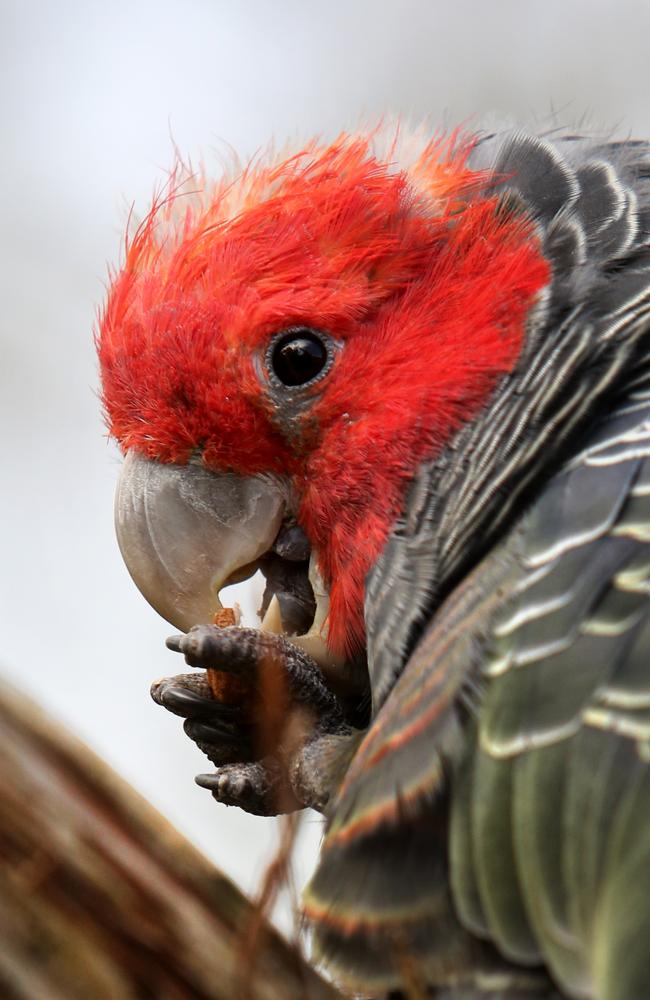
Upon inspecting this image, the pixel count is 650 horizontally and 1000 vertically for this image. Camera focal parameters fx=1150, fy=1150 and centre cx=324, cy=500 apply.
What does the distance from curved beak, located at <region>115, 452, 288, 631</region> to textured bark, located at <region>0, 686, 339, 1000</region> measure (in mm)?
1169

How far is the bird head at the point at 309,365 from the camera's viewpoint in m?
2.63

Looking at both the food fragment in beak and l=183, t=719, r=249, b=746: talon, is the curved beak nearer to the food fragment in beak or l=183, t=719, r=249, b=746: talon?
the food fragment in beak

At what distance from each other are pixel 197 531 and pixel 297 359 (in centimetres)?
48

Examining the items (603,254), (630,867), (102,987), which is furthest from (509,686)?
(603,254)

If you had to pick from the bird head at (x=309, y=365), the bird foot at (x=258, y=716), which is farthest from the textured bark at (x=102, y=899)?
the bird head at (x=309, y=365)

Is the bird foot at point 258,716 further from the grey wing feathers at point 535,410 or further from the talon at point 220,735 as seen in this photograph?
the grey wing feathers at point 535,410

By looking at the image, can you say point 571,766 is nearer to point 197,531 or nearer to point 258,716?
point 258,716

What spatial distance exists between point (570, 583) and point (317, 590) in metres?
0.84

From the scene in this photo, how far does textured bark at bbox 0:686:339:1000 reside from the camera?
146 centimetres

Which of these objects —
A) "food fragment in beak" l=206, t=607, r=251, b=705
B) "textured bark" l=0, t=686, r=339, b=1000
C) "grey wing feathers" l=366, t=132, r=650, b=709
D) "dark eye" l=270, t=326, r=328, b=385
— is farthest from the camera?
"dark eye" l=270, t=326, r=328, b=385

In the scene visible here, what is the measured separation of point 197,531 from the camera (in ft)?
9.09

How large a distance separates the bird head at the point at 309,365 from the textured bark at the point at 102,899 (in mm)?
1081

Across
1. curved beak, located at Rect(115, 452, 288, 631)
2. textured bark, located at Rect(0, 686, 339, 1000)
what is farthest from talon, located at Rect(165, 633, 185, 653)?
textured bark, located at Rect(0, 686, 339, 1000)

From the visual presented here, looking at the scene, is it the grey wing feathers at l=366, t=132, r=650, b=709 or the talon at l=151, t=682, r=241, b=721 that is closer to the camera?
the grey wing feathers at l=366, t=132, r=650, b=709
